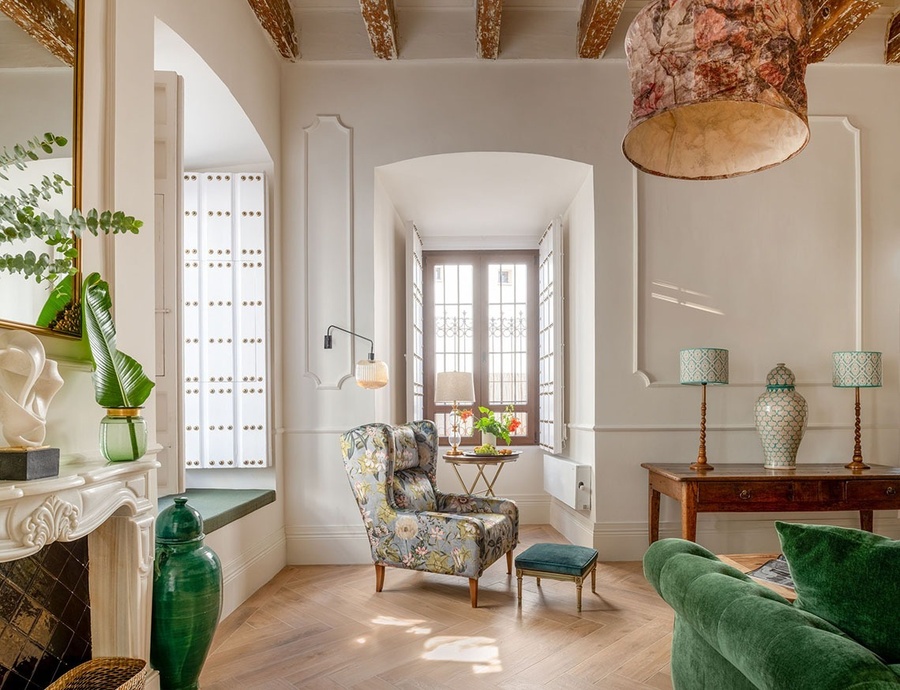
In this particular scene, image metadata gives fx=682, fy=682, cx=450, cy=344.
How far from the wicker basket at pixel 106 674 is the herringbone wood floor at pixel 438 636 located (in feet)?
2.37

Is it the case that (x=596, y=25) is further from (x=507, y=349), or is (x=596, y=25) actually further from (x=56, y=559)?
(x=56, y=559)

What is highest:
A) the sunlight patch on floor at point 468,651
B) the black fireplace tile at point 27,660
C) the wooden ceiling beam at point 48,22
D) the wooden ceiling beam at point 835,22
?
the wooden ceiling beam at point 835,22

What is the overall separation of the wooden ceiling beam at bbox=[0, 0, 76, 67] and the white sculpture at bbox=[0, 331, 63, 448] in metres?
0.93

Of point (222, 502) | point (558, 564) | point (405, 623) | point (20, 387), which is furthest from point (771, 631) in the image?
point (222, 502)

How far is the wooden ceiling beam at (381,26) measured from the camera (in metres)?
4.20

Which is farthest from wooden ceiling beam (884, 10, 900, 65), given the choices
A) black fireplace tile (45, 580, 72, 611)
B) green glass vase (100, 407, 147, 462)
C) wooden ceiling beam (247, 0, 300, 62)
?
black fireplace tile (45, 580, 72, 611)

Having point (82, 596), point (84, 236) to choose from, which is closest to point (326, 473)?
point (82, 596)

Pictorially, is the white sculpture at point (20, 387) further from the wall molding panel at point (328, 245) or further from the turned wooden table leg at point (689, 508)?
the turned wooden table leg at point (689, 508)

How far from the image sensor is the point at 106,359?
7.05 ft

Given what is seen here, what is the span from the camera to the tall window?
6730 millimetres

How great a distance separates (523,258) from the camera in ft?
22.4

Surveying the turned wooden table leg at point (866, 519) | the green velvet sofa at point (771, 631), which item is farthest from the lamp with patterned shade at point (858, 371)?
the green velvet sofa at point (771, 631)

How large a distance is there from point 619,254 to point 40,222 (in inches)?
147

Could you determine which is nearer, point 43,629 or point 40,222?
point 40,222
